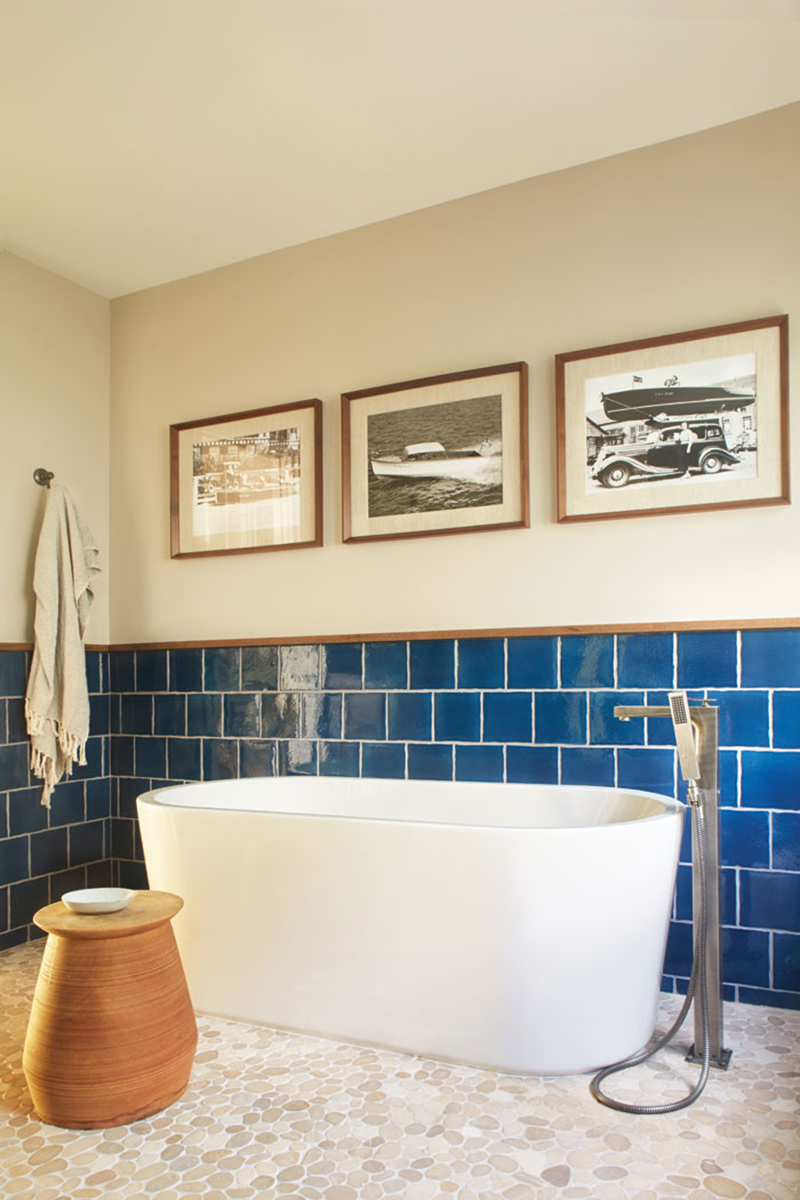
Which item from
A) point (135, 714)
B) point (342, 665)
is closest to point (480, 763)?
point (342, 665)

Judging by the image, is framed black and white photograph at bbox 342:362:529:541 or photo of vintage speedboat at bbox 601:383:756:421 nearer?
photo of vintage speedboat at bbox 601:383:756:421

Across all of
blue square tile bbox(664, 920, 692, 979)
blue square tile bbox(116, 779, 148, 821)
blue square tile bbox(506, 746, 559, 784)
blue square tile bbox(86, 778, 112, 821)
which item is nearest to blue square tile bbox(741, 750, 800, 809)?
blue square tile bbox(664, 920, 692, 979)

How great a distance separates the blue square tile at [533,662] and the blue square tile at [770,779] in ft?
2.07

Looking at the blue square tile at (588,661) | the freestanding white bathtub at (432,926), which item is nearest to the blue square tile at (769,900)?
the freestanding white bathtub at (432,926)

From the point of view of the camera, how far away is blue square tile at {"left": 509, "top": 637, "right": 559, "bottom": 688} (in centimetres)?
285

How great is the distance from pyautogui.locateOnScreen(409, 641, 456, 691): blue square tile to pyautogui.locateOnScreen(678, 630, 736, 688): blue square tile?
2.50 feet

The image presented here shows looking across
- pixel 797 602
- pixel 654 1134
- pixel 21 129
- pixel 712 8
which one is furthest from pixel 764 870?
pixel 21 129

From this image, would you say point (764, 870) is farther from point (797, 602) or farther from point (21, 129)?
point (21, 129)

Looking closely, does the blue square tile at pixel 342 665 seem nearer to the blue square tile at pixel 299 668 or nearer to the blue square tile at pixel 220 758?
the blue square tile at pixel 299 668

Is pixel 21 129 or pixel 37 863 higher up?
pixel 21 129

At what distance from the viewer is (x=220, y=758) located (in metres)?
3.42

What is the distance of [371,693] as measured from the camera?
10.3 feet

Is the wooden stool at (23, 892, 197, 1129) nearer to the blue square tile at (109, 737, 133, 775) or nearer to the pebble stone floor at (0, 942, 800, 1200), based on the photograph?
the pebble stone floor at (0, 942, 800, 1200)

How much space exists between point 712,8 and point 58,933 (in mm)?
2699
